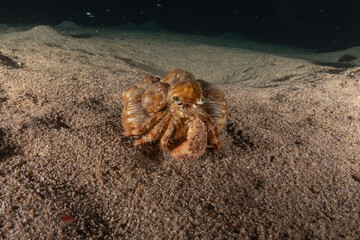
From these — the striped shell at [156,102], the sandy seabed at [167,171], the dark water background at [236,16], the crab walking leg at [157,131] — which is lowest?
the sandy seabed at [167,171]

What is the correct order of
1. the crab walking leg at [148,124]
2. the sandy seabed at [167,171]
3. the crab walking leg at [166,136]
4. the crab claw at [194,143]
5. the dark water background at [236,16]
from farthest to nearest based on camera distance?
the dark water background at [236,16] < the crab walking leg at [148,124] < the crab walking leg at [166,136] < the crab claw at [194,143] < the sandy seabed at [167,171]

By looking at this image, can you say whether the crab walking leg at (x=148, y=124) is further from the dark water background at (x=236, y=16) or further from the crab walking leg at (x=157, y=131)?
the dark water background at (x=236, y=16)

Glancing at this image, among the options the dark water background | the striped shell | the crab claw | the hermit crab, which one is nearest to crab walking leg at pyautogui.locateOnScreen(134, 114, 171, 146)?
the hermit crab

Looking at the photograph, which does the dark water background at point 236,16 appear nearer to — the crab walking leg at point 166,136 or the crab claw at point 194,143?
the crab walking leg at point 166,136

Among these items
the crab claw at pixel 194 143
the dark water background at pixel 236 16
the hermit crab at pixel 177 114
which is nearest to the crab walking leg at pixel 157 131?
the hermit crab at pixel 177 114

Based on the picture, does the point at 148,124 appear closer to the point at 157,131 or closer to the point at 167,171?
the point at 157,131

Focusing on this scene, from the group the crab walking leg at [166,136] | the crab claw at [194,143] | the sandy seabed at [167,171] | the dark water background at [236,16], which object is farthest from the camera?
the dark water background at [236,16]

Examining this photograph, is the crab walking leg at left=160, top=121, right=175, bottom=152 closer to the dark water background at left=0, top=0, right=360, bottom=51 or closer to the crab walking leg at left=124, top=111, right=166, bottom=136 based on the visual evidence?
the crab walking leg at left=124, top=111, right=166, bottom=136

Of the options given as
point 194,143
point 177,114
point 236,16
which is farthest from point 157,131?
point 236,16

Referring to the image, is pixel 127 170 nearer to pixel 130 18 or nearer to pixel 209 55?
pixel 209 55

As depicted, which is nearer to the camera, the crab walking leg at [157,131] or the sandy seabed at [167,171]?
the sandy seabed at [167,171]

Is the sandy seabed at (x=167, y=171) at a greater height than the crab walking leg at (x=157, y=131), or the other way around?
the crab walking leg at (x=157, y=131)
